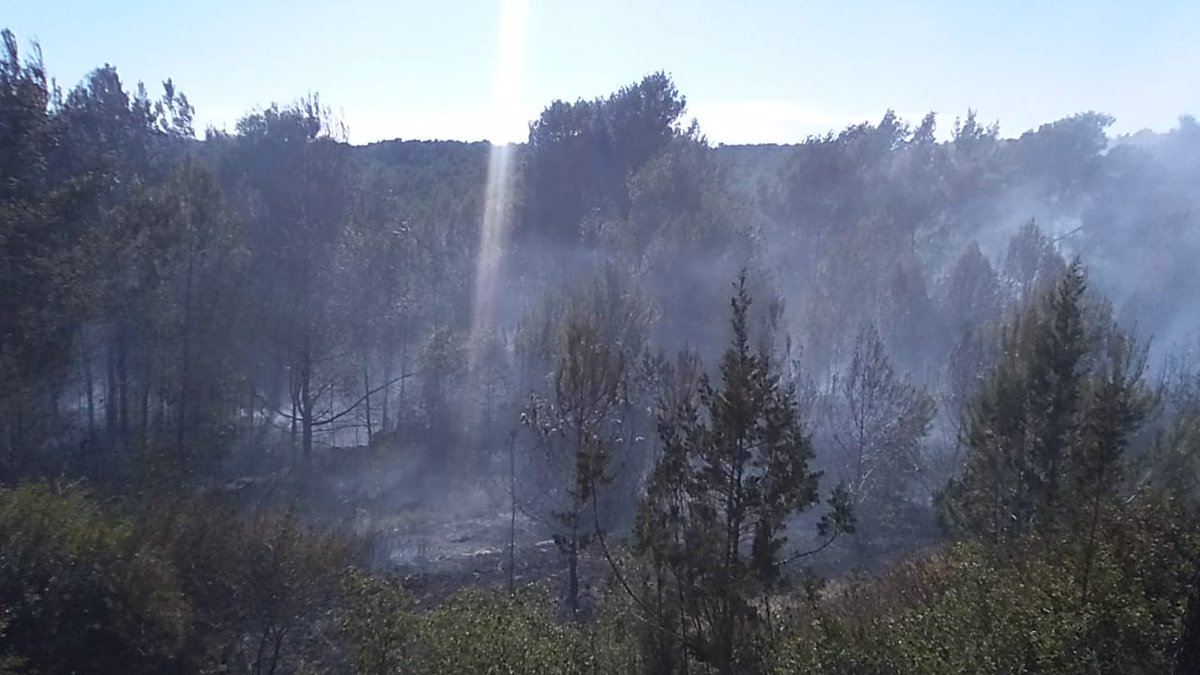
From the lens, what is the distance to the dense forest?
7801mm

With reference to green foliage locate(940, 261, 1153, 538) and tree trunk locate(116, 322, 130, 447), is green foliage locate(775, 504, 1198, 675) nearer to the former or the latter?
green foliage locate(940, 261, 1153, 538)

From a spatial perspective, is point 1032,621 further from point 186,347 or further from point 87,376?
point 87,376

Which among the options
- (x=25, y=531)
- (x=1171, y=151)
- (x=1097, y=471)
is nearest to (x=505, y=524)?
(x=25, y=531)

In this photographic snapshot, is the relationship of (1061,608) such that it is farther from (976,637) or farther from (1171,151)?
(1171,151)

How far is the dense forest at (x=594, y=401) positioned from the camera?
7.80 m

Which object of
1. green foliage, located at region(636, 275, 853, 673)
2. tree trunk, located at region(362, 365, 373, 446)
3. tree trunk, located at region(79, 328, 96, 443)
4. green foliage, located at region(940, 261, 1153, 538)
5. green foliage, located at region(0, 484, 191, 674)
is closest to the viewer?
green foliage, located at region(636, 275, 853, 673)

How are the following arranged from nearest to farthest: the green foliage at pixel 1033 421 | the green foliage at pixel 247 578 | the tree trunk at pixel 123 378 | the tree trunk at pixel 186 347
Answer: the green foliage at pixel 247 578 < the green foliage at pixel 1033 421 < the tree trunk at pixel 186 347 < the tree trunk at pixel 123 378

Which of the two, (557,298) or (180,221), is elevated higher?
(180,221)

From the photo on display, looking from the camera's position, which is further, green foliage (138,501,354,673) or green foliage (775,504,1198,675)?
green foliage (138,501,354,673)

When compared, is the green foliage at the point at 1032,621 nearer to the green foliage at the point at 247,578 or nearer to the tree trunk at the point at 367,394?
the green foliage at the point at 247,578

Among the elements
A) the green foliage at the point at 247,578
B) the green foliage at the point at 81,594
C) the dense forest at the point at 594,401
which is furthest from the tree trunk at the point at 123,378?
the green foliage at the point at 81,594

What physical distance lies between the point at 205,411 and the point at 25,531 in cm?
1293

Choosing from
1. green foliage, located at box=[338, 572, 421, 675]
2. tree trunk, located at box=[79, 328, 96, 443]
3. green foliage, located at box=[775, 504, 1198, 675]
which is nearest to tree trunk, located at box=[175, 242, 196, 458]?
tree trunk, located at box=[79, 328, 96, 443]

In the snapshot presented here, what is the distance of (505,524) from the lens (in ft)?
73.4
